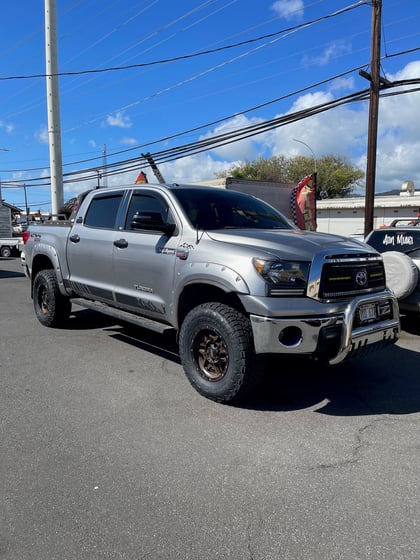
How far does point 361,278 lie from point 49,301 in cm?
459

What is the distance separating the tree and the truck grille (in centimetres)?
5070

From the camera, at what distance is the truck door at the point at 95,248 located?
558 cm

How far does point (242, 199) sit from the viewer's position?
5.45 metres

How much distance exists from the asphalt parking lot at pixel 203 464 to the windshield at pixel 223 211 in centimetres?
165

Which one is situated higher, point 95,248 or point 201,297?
point 95,248

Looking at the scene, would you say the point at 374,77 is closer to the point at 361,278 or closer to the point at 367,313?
the point at 361,278

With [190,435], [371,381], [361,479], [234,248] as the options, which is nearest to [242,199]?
[234,248]

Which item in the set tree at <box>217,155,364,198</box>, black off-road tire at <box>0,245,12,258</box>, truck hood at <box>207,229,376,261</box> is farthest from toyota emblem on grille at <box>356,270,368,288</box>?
tree at <box>217,155,364,198</box>

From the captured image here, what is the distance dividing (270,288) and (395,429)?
5.04ft

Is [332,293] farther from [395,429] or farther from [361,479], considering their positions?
[361,479]

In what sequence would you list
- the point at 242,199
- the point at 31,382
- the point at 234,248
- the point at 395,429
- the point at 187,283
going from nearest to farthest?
the point at 395,429 → the point at 234,248 → the point at 187,283 → the point at 31,382 → the point at 242,199

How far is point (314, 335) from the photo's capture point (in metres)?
3.70

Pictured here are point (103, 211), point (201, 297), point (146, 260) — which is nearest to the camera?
point (201, 297)

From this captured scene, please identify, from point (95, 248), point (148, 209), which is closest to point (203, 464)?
point (148, 209)
